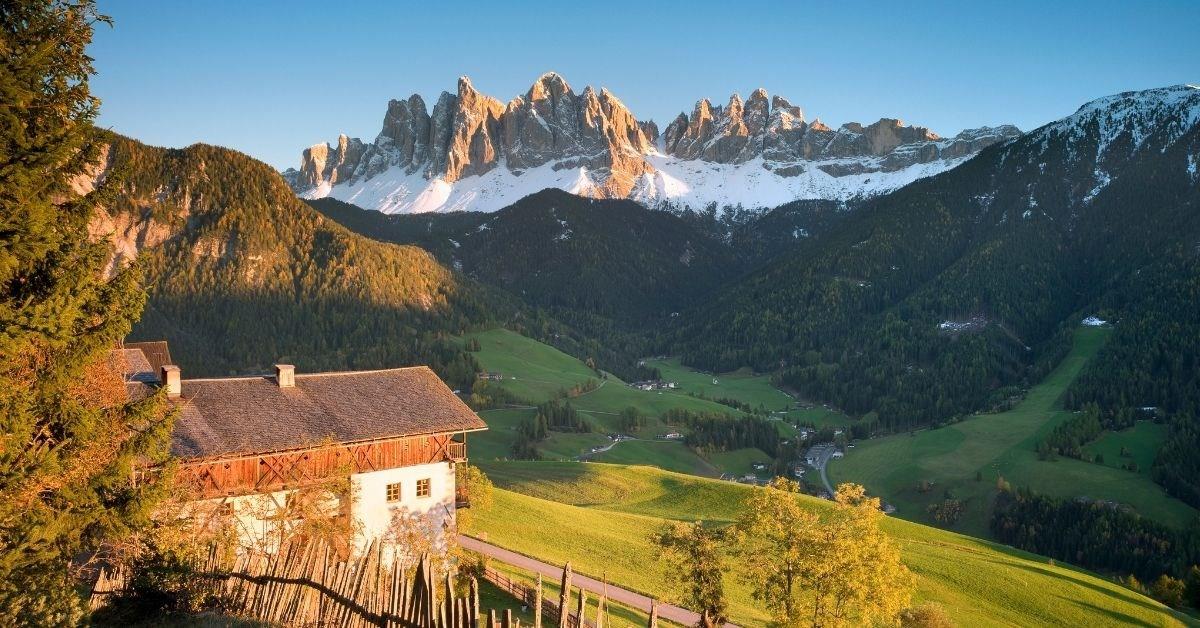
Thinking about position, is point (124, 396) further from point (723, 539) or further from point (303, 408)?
point (723, 539)

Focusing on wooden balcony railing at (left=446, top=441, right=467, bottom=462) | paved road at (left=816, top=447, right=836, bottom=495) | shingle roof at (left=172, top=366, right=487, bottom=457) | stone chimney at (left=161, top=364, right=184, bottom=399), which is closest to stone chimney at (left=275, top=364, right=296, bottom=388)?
shingle roof at (left=172, top=366, right=487, bottom=457)

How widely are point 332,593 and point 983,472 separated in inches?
6693

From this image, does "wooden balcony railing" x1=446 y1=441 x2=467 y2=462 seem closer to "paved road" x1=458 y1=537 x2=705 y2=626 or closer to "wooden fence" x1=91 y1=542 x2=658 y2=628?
"paved road" x1=458 y1=537 x2=705 y2=626

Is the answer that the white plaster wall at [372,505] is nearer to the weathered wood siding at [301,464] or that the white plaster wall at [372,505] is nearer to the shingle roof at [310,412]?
the weathered wood siding at [301,464]

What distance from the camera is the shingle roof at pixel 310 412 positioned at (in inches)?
1635

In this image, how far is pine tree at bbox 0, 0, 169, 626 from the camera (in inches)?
784

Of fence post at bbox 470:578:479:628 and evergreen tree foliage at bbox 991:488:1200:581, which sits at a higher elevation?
fence post at bbox 470:578:479:628

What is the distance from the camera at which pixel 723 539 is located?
44188 mm

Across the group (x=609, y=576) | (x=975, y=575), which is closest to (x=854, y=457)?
(x=975, y=575)

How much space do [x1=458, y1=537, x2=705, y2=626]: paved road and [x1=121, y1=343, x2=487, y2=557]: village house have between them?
7.81 meters

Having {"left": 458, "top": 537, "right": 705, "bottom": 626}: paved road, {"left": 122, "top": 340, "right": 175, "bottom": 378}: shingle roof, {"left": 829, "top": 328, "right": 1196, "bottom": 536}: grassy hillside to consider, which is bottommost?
{"left": 829, "top": 328, "right": 1196, "bottom": 536}: grassy hillside

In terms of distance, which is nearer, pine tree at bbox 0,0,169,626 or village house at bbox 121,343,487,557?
pine tree at bbox 0,0,169,626

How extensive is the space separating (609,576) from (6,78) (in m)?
48.4

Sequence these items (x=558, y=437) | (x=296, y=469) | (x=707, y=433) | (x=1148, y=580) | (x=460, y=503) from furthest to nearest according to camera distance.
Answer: (x=707, y=433)
(x=558, y=437)
(x=1148, y=580)
(x=460, y=503)
(x=296, y=469)
